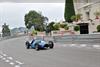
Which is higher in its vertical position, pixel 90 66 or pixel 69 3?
pixel 69 3

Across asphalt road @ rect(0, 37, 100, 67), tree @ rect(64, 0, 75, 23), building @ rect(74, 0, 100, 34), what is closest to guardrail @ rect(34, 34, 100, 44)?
asphalt road @ rect(0, 37, 100, 67)

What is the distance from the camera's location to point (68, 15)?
78.8 metres

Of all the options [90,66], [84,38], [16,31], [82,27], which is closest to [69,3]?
[82,27]

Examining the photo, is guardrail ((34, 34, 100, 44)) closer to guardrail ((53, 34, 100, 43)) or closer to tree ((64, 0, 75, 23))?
guardrail ((53, 34, 100, 43))

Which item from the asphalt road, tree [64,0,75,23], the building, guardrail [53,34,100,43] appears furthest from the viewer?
tree [64,0,75,23]

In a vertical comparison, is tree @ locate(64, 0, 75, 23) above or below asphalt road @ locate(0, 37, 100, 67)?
above

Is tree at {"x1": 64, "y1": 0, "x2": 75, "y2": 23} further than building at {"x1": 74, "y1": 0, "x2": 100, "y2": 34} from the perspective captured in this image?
Yes

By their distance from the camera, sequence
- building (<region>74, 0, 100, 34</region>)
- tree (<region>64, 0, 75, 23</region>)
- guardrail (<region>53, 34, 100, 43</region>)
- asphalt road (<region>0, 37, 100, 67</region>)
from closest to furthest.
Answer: asphalt road (<region>0, 37, 100, 67</region>), guardrail (<region>53, 34, 100, 43</region>), building (<region>74, 0, 100, 34</region>), tree (<region>64, 0, 75, 23</region>)

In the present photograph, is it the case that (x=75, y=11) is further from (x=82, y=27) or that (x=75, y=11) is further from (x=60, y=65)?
(x=60, y=65)

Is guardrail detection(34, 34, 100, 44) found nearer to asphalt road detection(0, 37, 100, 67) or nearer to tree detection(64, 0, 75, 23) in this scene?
asphalt road detection(0, 37, 100, 67)

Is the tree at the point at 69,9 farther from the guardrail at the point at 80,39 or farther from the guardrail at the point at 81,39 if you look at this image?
the guardrail at the point at 81,39

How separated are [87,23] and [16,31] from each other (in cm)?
7168

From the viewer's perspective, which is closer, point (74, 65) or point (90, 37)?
point (74, 65)

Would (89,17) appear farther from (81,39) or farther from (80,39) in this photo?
(81,39)
